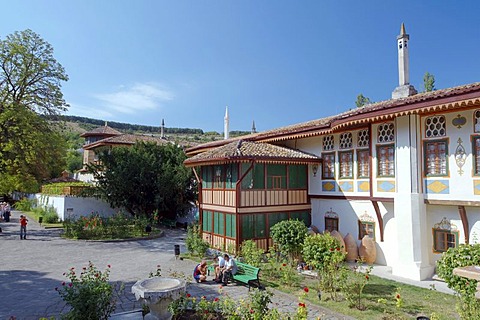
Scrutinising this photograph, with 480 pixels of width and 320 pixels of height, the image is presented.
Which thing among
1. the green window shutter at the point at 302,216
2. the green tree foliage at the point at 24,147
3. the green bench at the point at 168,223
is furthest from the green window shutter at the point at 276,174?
the green tree foliage at the point at 24,147

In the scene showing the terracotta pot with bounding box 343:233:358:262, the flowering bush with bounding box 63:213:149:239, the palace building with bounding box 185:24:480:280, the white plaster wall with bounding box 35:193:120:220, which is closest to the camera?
the palace building with bounding box 185:24:480:280

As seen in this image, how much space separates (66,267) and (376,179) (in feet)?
37.4

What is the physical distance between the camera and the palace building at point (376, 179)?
9711 mm

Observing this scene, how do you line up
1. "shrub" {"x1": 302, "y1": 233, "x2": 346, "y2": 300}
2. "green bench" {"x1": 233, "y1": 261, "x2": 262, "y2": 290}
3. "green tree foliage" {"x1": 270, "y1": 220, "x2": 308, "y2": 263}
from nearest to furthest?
"shrub" {"x1": 302, "y1": 233, "x2": 346, "y2": 300} → "green bench" {"x1": 233, "y1": 261, "x2": 262, "y2": 290} → "green tree foliage" {"x1": 270, "y1": 220, "x2": 308, "y2": 263}

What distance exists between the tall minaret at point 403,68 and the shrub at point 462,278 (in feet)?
26.0

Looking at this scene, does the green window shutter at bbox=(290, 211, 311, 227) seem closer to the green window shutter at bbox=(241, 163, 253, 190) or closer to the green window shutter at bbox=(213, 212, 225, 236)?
Result: the green window shutter at bbox=(241, 163, 253, 190)

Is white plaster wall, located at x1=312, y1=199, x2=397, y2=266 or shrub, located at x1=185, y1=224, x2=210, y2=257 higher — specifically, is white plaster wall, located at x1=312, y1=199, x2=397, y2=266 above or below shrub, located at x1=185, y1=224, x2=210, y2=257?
above

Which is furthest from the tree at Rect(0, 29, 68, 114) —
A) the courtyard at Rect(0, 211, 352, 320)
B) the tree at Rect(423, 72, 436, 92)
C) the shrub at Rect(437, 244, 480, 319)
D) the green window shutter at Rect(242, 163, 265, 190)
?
the tree at Rect(423, 72, 436, 92)

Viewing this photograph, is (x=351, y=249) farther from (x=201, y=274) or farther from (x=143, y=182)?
(x=143, y=182)

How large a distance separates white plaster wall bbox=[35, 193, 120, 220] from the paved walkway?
8.26ft

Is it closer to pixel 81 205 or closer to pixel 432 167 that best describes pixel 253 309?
pixel 432 167

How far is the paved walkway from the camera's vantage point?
7914 millimetres

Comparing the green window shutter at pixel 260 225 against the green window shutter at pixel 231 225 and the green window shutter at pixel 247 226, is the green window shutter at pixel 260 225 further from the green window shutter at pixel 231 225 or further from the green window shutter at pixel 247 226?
the green window shutter at pixel 231 225

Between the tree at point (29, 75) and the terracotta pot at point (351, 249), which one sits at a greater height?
the tree at point (29, 75)
